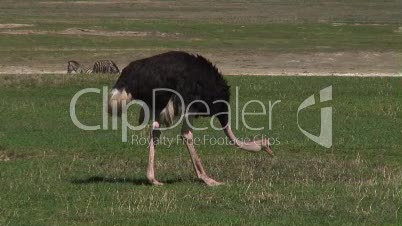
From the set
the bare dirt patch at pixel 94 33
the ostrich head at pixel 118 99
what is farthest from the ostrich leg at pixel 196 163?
the bare dirt patch at pixel 94 33

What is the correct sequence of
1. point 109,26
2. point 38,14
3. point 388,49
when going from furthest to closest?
point 38,14, point 109,26, point 388,49

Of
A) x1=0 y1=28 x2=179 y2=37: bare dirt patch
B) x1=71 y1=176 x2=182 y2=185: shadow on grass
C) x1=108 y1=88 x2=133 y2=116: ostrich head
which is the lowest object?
x1=71 y1=176 x2=182 y2=185: shadow on grass

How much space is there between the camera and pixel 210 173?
38.3ft

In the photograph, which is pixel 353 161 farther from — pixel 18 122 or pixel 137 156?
pixel 18 122

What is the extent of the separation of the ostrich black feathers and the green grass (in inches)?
35.1

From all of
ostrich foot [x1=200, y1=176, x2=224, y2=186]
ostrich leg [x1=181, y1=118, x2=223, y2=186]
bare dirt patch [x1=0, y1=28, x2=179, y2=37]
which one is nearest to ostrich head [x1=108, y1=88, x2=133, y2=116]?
ostrich leg [x1=181, y1=118, x2=223, y2=186]

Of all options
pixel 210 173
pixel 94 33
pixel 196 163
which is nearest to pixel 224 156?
pixel 210 173

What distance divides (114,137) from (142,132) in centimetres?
66

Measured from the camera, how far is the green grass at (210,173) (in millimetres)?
9141

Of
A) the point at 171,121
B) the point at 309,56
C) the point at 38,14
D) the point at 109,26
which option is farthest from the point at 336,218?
the point at 38,14

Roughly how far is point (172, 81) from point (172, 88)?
0.08m

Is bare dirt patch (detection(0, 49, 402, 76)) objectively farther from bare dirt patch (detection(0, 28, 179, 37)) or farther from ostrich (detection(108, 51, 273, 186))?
ostrich (detection(108, 51, 273, 186))

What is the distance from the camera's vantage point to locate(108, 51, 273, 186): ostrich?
10.8m

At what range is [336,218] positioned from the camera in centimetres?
899
